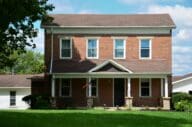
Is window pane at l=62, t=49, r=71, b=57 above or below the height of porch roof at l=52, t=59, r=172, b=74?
above

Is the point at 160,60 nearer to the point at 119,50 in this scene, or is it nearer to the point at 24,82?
the point at 119,50

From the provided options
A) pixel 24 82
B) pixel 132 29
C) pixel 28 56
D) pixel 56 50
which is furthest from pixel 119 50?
pixel 28 56

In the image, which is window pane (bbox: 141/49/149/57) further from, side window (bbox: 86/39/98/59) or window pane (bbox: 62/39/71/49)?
window pane (bbox: 62/39/71/49)

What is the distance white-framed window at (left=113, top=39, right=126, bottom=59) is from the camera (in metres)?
Result: 48.5

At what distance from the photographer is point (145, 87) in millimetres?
48500

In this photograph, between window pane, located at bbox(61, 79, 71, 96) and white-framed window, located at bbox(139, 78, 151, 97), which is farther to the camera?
window pane, located at bbox(61, 79, 71, 96)

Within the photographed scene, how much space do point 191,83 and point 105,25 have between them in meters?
25.0

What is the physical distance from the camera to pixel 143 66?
48.2 m

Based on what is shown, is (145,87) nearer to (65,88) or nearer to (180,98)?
(180,98)

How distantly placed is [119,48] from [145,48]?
2319mm

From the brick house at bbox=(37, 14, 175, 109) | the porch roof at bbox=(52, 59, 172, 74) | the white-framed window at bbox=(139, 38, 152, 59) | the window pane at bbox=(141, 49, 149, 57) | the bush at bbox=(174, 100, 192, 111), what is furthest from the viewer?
the window pane at bbox=(141, 49, 149, 57)

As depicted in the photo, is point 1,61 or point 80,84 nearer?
point 1,61

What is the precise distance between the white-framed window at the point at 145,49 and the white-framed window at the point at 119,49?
1.52m

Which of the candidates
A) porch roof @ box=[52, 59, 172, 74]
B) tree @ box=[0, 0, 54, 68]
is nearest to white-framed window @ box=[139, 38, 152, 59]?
porch roof @ box=[52, 59, 172, 74]
